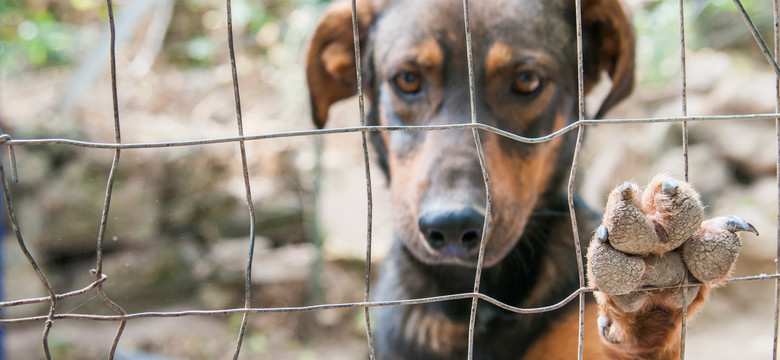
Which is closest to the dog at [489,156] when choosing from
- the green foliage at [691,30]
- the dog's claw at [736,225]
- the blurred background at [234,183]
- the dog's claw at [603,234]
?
the dog's claw at [603,234]

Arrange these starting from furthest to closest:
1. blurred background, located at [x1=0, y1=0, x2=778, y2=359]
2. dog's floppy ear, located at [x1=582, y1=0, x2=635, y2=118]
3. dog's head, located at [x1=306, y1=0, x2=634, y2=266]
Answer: blurred background, located at [x1=0, y1=0, x2=778, y2=359]
dog's floppy ear, located at [x1=582, y1=0, x2=635, y2=118]
dog's head, located at [x1=306, y1=0, x2=634, y2=266]

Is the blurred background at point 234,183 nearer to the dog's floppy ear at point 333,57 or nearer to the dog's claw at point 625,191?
the dog's floppy ear at point 333,57

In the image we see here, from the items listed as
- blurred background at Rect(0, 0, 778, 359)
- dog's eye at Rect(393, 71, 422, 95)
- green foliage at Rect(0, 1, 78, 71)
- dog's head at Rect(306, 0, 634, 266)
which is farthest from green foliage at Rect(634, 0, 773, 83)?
green foliage at Rect(0, 1, 78, 71)

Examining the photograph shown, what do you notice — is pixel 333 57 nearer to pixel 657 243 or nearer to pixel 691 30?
pixel 657 243

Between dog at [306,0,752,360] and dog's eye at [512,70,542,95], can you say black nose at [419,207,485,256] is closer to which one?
dog at [306,0,752,360]

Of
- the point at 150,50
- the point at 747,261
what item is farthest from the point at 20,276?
the point at 747,261

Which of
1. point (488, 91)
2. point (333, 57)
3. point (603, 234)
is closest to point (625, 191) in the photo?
point (603, 234)

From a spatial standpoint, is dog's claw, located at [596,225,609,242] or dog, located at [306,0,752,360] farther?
dog, located at [306,0,752,360]

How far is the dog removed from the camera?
1933mm

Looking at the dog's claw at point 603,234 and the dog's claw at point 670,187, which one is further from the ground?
the dog's claw at point 670,187

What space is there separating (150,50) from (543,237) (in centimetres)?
703

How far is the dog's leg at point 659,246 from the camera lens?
1.22m

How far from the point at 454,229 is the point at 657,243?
572 millimetres

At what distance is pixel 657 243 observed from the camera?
4.06 ft
